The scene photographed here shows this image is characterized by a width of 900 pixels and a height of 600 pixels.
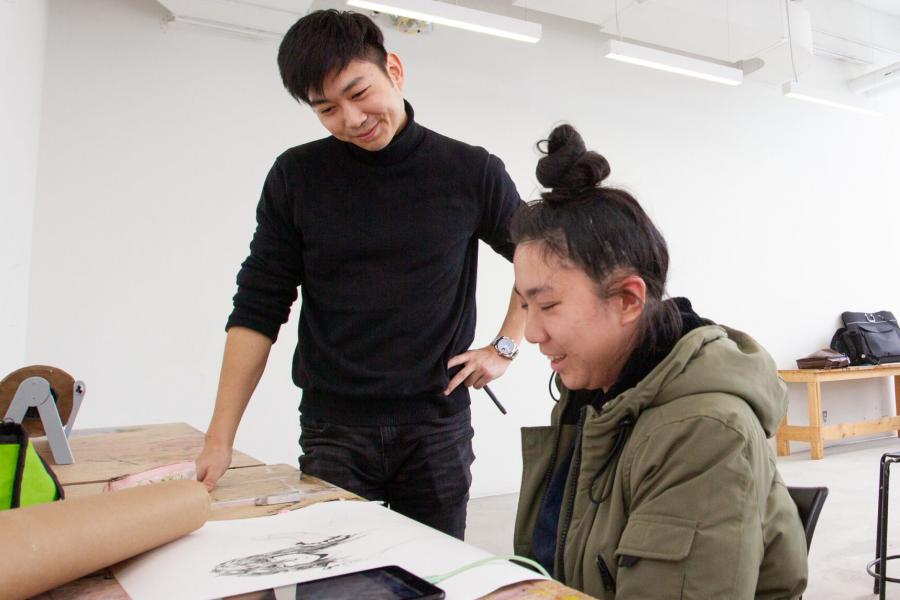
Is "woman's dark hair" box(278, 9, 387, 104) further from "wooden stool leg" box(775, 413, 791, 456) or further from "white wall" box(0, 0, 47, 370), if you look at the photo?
"wooden stool leg" box(775, 413, 791, 456)

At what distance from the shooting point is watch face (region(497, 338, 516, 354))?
1.25m

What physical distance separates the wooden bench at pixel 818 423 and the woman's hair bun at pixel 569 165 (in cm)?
459

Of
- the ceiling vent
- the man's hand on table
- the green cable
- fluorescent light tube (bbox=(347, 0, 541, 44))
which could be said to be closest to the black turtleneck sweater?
the man's hand on table

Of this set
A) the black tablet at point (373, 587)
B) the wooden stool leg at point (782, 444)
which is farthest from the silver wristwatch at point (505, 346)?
the wooden stool leg at point (782, 444)

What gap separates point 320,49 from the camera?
1037mm

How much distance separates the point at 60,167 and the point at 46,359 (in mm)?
873

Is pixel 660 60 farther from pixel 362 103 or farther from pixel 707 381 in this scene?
pixel 707 381

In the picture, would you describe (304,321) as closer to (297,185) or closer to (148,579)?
(297,185)

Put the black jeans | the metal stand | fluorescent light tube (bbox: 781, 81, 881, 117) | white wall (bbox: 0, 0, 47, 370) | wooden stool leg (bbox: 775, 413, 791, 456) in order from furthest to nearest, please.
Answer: wooden stool leg (bbox: 775, 413, 791, 456), fluorescent light tube (bbox: 781, 81, 881, 117), white wall (bbox: 0, 0, 47, 370), the metal stand, the black jeans

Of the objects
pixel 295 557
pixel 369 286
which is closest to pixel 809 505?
pixel 295 557

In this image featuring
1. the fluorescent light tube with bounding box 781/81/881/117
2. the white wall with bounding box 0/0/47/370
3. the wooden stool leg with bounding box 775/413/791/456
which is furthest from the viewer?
the wooden stool leg with bounding box 775/413/791/456

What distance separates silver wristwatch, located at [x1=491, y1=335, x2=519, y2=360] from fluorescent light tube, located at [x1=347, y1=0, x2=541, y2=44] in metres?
2.02

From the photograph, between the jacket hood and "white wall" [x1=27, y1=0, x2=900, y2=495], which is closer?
the jacket hood

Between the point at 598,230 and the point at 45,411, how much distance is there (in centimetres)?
105
